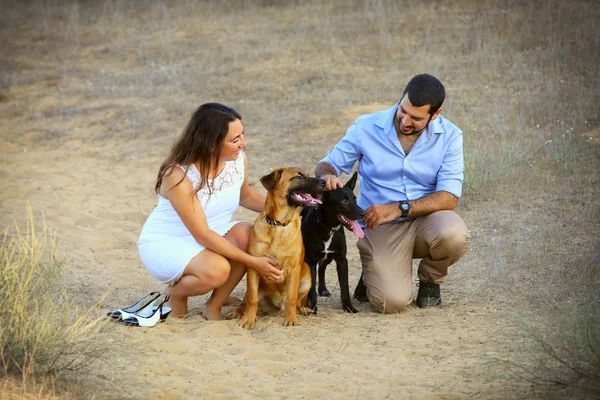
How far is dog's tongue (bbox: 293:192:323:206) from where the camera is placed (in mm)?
5125

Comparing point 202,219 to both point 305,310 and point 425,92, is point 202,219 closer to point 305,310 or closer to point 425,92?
point 305,310

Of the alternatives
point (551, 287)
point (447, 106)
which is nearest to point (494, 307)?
point (551, 287)

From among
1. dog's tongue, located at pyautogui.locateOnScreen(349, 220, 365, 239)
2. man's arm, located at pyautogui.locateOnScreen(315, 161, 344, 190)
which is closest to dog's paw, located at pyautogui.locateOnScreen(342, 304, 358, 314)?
dog's tongue, located at pyautogui.locateOnScreen(349, 220, 365, 239)

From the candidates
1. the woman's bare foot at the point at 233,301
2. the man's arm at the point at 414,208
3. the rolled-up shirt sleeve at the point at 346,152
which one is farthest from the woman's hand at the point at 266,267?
the rolled-up shirt sleeve at the point at 346,152

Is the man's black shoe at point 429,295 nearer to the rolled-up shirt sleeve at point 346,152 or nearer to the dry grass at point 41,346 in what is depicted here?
the rolled-up shirt sleeve at point 346,152

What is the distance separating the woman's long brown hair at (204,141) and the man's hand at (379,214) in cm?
117

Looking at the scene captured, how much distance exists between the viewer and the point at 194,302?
6078 millimetres

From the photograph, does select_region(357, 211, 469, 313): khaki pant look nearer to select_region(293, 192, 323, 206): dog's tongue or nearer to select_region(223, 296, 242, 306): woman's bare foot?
select_region(293, 192, 323, 206): dog's tongue

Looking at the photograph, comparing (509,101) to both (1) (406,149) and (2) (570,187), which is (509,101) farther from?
(1) (406,149)

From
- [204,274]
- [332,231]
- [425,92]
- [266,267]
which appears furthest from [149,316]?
[425,92]

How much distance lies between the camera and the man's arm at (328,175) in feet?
17.4

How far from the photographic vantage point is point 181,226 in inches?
209

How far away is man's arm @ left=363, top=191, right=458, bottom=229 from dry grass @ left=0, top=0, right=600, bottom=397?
76cm

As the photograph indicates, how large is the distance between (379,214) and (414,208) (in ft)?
0.99
